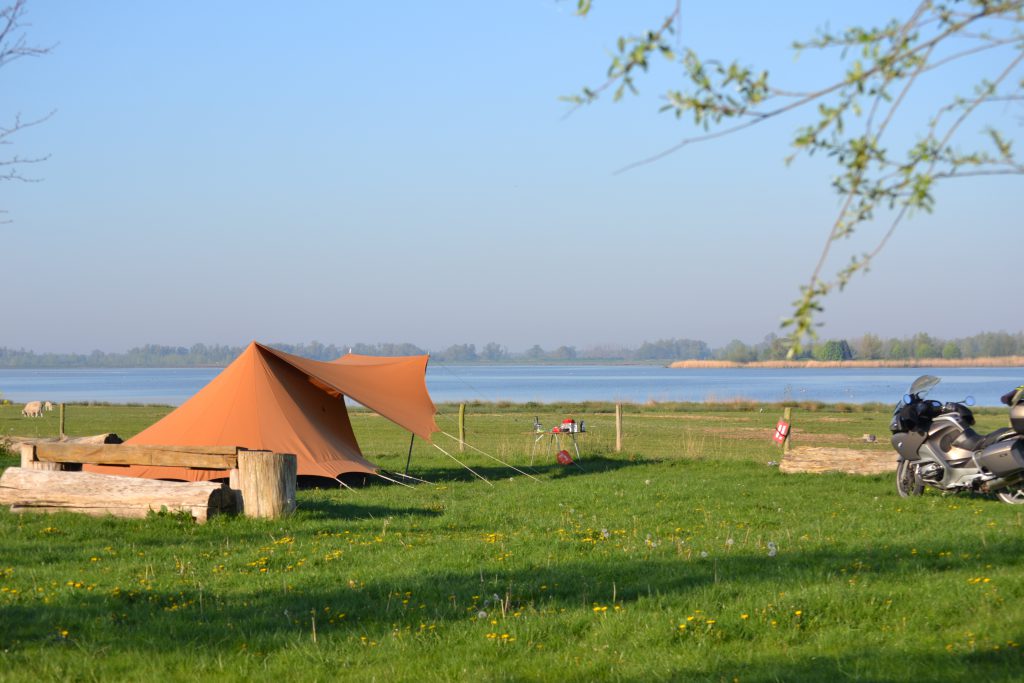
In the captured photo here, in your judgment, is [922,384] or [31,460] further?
[922,384]

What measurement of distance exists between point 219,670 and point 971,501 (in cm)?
1010

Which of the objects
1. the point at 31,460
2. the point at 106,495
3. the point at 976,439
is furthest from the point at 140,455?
the point at 976,439

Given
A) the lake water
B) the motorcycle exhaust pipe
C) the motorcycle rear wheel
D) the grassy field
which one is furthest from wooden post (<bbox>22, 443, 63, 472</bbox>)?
the lake water

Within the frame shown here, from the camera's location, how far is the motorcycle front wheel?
515 inches

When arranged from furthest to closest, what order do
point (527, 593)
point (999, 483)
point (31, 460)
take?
point (999, 483), point (31, 460), point (527, 593)

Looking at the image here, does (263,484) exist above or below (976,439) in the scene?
below

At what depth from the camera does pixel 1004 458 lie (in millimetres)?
11500

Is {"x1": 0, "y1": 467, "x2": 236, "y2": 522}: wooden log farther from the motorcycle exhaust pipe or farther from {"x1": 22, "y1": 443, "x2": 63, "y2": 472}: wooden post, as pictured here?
the motorcycle exhaust pipe

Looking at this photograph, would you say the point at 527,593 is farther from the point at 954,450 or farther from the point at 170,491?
the point at 954,450

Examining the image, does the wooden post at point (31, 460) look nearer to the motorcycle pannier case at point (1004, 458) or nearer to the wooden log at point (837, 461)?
the motorcycle pannier case at point (1004, 458)

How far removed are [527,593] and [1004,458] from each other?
733cm

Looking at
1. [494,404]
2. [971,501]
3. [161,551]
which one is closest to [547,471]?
[971,501]

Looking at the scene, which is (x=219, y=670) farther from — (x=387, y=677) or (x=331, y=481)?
(x=331, y=481)

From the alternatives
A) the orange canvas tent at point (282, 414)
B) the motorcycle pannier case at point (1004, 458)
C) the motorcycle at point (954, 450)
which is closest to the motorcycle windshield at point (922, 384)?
the motorcycle at point (954, 450)
